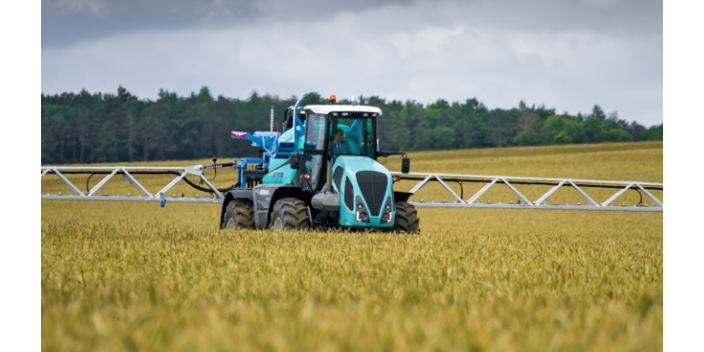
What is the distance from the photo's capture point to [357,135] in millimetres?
10008

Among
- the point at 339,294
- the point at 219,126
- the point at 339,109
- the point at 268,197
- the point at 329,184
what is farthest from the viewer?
the point at 219,126

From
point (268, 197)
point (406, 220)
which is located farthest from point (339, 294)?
point (268, 197)

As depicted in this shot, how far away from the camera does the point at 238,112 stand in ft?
104

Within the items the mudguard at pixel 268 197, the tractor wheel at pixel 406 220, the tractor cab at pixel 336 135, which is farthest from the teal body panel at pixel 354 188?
the mudguard at pixel 268 197

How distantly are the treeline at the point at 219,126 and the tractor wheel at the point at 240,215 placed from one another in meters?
10.1

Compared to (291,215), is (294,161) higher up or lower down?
higher up

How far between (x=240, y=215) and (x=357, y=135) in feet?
8.67

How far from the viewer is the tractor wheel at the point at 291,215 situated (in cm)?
912

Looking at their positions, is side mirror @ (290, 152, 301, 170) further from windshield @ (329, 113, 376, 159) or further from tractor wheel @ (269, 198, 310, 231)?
windshield @ (329, 113, 376, 159)

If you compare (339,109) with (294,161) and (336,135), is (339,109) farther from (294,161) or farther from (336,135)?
(294,161)

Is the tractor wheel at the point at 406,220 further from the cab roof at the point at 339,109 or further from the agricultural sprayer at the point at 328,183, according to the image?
the cab roof at the point at 339,109

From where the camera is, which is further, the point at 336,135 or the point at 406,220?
the point at 336,135

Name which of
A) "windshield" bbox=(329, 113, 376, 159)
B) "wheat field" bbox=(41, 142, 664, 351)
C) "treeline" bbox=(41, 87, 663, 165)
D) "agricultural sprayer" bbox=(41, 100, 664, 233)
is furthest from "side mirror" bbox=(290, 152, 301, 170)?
"treeline" bbox=(41, 87, 663, 165)
